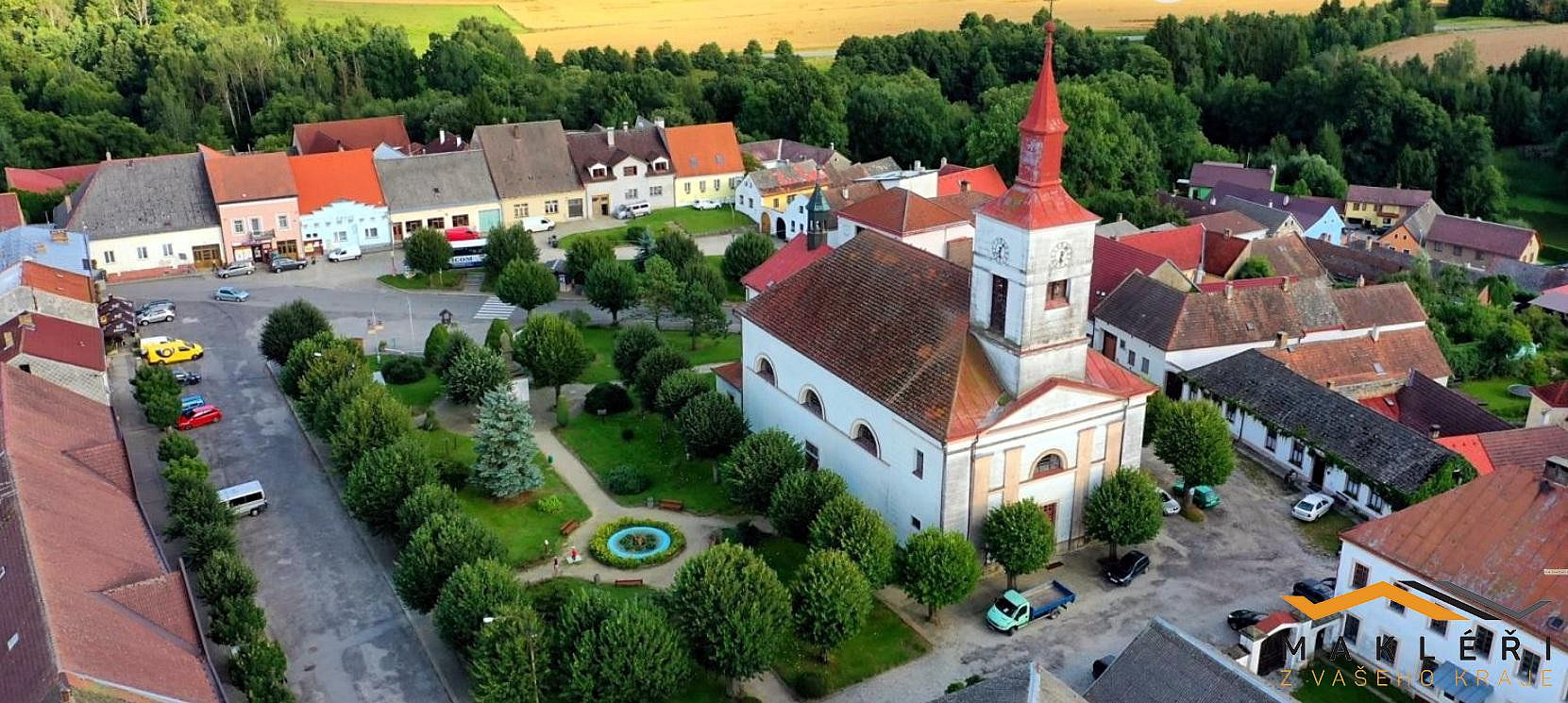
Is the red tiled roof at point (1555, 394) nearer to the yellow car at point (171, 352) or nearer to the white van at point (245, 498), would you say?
the white van at point (245, 498)

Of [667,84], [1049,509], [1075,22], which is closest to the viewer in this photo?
[1049,509]

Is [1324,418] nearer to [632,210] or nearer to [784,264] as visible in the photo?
[784,264]

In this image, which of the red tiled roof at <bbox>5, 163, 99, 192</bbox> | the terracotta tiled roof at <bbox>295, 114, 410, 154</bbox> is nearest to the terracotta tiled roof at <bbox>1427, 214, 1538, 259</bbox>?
the terracotta tiled roof at <bbox>295, 114, 410, 154</bbox>

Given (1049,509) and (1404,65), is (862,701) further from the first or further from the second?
(1404,65)

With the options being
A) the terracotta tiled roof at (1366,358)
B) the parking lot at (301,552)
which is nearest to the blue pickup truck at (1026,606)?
the parking lot at (301,552)

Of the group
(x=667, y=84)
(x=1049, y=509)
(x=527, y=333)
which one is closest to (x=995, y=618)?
(x=1049, y=509)

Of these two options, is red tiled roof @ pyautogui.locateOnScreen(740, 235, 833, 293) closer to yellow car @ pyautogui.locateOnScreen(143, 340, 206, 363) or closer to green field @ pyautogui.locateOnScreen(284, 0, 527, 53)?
yellow car @ pyautogui.locateOnScreen(143, 340, 206, 363)

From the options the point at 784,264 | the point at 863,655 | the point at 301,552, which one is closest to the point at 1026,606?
the point at 863,655
